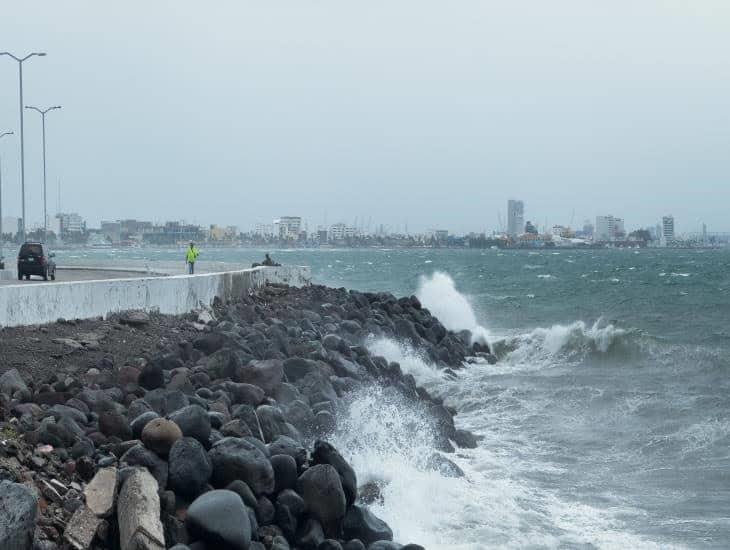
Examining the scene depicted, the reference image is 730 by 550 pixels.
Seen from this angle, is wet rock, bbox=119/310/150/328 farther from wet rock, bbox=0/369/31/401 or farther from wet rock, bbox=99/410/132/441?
wet rock, bbox=99/410/132/441

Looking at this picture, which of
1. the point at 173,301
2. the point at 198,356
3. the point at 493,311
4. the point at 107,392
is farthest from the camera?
the point at 493,311

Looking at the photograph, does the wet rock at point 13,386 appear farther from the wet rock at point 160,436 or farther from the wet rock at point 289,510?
the wet rock at point 289,510

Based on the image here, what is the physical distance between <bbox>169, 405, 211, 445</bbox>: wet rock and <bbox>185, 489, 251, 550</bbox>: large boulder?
137cm

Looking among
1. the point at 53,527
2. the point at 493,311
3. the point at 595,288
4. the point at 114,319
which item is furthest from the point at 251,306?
the point at 595,288

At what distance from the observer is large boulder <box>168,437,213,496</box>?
26.6 feet

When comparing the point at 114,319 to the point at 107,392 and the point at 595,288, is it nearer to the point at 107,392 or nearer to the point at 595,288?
the point at 107,392

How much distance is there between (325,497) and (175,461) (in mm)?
1371

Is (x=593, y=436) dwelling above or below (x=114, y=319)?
below

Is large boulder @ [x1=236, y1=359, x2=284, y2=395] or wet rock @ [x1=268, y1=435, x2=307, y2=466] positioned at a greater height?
large boulder @ [x1=236, y1=359, x2=284, y2=395]

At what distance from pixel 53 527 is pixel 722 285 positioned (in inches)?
2063

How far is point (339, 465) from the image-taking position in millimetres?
9109

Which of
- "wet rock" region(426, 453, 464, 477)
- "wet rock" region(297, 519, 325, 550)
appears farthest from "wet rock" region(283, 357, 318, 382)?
"wet rock" region(297, 519, 325, 550)

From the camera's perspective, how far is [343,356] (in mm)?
18609

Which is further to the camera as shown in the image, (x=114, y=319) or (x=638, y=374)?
(x=638, y=374)
